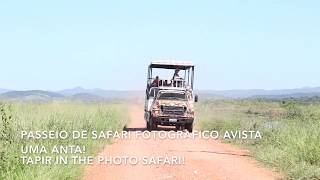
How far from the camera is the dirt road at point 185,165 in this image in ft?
43.0

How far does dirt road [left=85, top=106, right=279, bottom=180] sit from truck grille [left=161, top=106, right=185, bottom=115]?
5394 mm

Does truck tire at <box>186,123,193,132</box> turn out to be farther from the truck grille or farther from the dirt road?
the dirt road

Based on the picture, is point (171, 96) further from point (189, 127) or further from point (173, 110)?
point (189, 127)

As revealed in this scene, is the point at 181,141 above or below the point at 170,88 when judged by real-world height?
below

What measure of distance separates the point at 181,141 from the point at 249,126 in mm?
4823

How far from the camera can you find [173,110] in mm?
26625

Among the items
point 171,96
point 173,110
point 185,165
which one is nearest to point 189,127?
point 173,110

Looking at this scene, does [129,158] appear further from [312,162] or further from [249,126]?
[249,126]

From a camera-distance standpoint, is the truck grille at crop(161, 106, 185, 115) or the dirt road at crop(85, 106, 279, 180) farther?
the truck grille at crop(161, 106, 185, 115)

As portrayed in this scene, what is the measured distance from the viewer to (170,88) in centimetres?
2748

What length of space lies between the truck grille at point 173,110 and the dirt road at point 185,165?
5.39 meters

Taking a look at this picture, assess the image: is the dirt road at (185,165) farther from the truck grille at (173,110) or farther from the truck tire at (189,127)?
the truck tire at (189,127)

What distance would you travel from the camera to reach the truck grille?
26594 mm

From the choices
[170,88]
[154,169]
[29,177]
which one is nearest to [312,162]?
[154,169]
